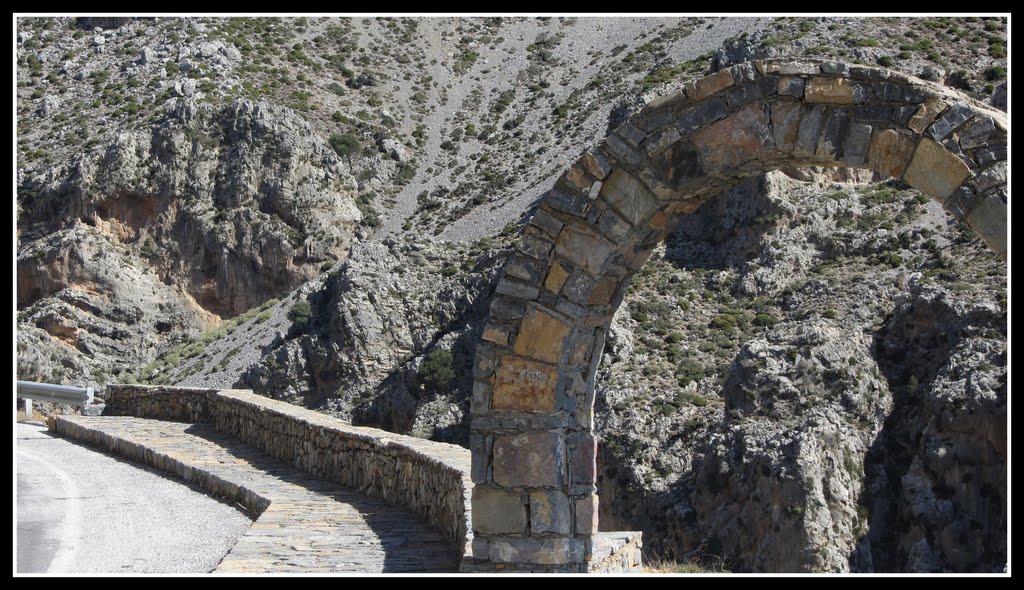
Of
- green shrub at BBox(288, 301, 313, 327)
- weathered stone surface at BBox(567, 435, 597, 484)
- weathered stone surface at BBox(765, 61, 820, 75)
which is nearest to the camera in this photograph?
weathered stone surface at BBox(765, 61, 820, 75)

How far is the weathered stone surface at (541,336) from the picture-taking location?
7.50m

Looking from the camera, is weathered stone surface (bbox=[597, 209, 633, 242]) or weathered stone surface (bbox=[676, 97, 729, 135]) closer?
weathered stone surface (bbox=[676, 97, 729, 135])

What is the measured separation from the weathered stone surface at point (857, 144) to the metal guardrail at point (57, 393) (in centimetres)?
1794

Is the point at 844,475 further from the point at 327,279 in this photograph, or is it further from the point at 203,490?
the point at 327,279

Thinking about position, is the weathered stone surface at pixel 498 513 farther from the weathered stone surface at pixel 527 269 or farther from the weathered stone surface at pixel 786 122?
the weathered stone surface at pixel 786 122

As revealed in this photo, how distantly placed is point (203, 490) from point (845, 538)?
51.2 feet

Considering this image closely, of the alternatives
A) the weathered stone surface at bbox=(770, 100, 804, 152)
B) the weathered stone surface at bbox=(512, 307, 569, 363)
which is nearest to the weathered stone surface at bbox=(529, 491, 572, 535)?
the weathered stone surface at bbox=(512, 307, 569, 363)

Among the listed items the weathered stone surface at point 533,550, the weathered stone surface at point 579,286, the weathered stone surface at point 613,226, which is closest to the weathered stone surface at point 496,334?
the weathered stone surface at point 579,286

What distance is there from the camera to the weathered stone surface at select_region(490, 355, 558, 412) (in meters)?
7.50

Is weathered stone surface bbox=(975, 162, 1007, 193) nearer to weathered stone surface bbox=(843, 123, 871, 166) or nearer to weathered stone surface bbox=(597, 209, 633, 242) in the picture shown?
weathered stone surface bbox=(843, 123, 871, 166)

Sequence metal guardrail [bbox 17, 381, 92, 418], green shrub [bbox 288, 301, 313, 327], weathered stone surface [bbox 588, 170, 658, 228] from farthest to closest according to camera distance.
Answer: green shrub [bbox 288, 301, 313, 327] < metal guardrail [bbox 17, 381, 92, 418] < weathered stone surface [bbox 588, 170, 658, 228]

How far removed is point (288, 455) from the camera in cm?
1370

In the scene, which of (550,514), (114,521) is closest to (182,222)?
(114,521)

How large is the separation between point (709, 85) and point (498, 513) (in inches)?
124
